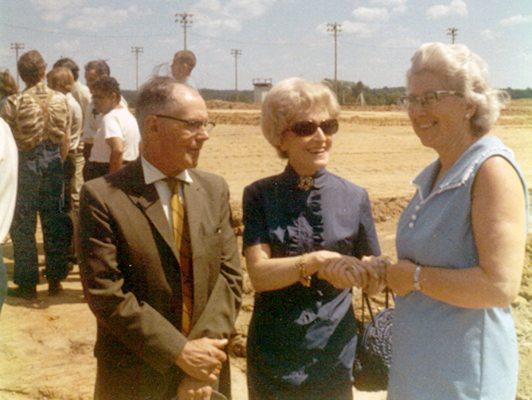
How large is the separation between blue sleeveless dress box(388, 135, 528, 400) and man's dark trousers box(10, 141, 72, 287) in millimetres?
4554

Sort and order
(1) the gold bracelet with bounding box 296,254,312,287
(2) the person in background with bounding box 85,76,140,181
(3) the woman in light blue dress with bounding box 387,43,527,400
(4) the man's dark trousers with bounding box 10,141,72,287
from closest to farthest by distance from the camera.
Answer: (3) the woman in light blue dress with bounding box 387,43,527,400, (1) the gold bracelet with bounding box 296,254,312,287, (2) the person in background with bounding box 85,76,140,181, (4) the man's dark trousers with bounding box 10,141,72,287

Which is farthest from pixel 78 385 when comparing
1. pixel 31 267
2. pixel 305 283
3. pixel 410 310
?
pixel 410 310

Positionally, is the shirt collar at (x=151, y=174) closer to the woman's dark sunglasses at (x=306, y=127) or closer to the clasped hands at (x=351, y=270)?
the woman's dark sunglasses at (x=306, y=127)

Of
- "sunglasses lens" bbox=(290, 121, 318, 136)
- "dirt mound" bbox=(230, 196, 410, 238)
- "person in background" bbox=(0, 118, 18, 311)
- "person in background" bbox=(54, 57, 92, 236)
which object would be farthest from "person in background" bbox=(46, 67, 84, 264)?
"sunglasses lens" bbox=(290, 121, 318, 136)

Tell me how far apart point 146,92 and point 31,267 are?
4.02 meters

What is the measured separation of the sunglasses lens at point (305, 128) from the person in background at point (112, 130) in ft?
11.0

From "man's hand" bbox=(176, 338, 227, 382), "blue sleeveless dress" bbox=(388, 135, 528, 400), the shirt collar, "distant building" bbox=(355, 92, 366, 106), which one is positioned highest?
"distant building" bbox=(355, 92, 366, 106)

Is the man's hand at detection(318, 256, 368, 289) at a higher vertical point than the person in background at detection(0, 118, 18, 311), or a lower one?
lower

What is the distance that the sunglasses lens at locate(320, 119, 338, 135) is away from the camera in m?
2.73

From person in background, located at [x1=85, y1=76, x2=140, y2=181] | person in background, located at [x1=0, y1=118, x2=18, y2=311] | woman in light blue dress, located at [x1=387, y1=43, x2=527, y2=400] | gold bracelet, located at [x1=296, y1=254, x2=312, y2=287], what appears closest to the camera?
woman in light blue dress, located at [x1=387, y1=43, x2=527, y2=400]

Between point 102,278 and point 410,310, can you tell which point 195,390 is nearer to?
point 102,278

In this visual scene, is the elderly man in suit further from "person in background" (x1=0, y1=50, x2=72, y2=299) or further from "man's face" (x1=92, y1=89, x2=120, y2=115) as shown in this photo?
"person in background" (x1=0, y1=50, x2=72, y2=299)

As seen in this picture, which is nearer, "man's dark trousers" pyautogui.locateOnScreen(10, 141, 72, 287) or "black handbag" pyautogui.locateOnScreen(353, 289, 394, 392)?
"black handbag" pyautogui.locateOnScreen(353, 289, 394, 392)

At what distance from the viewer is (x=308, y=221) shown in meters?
2.71
